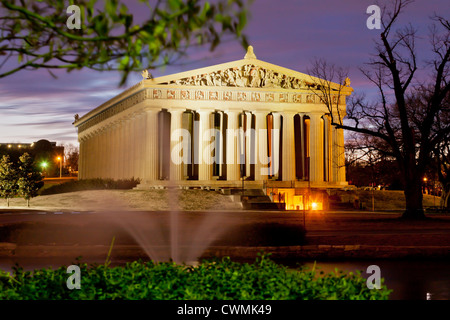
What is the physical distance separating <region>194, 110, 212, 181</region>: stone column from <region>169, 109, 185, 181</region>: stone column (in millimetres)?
2013

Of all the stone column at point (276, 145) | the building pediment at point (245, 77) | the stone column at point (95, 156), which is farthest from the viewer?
the stone column at point (95, 156)

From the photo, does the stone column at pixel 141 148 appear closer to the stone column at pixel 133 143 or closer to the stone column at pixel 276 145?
the stone column at pixel 133 143

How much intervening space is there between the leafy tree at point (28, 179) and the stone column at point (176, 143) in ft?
44.8

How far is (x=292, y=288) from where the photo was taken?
7723 millimetres

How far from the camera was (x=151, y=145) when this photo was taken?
68.1 m

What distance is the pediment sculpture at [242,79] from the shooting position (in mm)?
68938

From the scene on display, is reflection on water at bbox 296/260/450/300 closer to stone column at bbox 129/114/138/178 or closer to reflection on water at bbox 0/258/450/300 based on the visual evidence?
reflection on water at bbox 0/258/450/300

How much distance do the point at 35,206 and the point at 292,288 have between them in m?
49.8

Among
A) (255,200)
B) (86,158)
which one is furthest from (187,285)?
(86,158)

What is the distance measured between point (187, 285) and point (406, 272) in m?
9.43

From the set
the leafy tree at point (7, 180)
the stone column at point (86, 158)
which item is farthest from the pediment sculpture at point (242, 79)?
the stone column at point (86, 158)

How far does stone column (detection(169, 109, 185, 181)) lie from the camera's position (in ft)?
221

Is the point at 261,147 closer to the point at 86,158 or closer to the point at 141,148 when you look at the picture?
the point at 141,148

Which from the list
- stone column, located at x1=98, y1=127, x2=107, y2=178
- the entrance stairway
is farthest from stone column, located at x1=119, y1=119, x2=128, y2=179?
the entrance stairway
